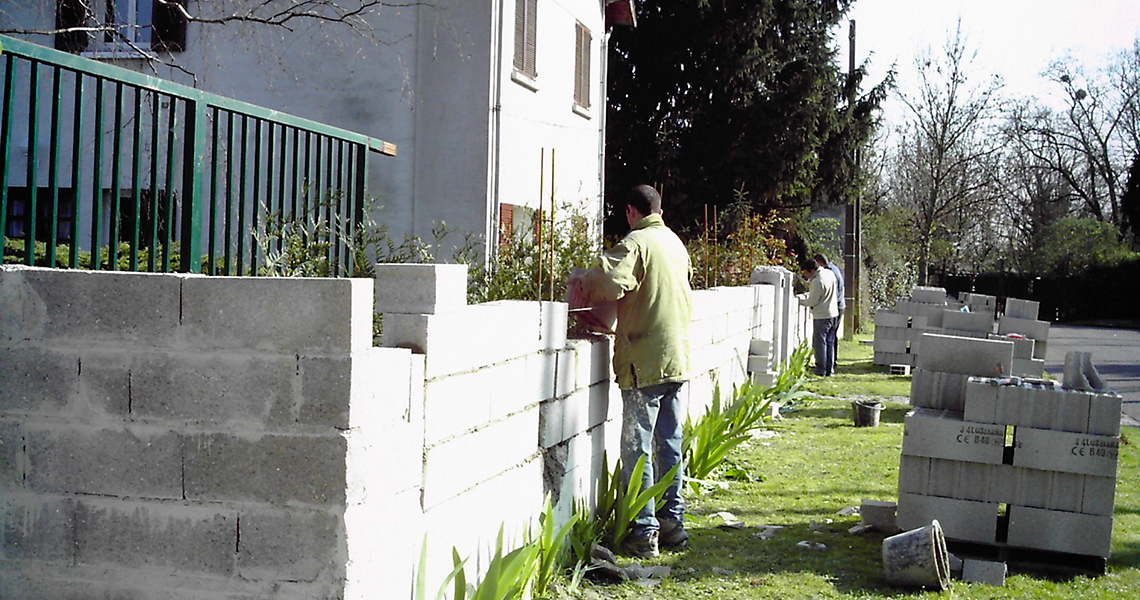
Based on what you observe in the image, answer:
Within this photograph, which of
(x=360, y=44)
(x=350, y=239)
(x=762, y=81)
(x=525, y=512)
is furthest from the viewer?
(x=762, y=81)

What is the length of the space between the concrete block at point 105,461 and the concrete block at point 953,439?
4.22 meters

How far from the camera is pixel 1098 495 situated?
5977 millimetres

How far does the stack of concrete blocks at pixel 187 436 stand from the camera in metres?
3.33

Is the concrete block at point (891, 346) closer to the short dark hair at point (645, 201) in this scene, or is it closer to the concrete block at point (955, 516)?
the concrete block at point (955, 516)

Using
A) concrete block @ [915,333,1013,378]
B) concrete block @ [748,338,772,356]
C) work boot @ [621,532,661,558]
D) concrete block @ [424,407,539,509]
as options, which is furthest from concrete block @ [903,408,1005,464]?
concrete block @ [748,338,772,356]

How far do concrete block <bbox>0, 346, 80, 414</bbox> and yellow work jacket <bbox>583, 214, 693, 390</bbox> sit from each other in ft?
9.75

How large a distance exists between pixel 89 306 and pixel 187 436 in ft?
1.73

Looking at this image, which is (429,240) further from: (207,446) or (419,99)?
(207,446)

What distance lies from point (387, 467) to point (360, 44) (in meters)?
10.5

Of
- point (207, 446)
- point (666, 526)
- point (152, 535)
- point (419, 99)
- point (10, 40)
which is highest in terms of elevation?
point (419, 99)

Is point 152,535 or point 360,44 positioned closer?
point 152,535

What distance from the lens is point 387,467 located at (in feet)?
11.7

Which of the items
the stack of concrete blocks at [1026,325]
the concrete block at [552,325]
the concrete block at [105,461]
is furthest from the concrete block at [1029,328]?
the concrete block at [105,461]

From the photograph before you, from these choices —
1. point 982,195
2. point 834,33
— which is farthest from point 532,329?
point 982,195
